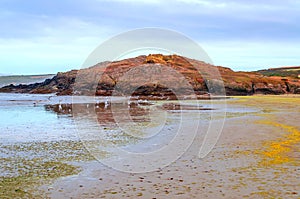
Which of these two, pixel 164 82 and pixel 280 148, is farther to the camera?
pixel 164 82

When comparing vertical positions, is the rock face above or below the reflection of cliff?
above

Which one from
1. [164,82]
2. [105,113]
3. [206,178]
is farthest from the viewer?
[164,82]

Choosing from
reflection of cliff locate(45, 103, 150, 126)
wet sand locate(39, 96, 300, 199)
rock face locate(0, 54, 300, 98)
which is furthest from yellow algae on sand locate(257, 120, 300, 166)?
rock face locate(0, 54, 300, 98)

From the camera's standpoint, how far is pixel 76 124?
2789cm

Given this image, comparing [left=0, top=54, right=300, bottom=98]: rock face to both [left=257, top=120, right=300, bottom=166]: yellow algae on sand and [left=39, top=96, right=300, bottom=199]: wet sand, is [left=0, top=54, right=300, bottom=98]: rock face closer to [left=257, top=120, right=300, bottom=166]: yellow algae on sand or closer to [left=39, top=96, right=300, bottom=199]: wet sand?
[left=257, top=120, right=300, bottom=166]: yellow algae on sand

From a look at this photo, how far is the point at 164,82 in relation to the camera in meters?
86.1

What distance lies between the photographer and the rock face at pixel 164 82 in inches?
3349

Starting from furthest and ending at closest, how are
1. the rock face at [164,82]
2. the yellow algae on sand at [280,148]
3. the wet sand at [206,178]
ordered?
the rock face at [164,82] < the yellow algae on sand at [280,148] < the wet sand at [206,178]

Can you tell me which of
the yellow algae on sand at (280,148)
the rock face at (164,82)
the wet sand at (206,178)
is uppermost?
the rock face at (164,82)

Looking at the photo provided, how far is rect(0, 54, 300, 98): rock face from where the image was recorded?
85.1 m

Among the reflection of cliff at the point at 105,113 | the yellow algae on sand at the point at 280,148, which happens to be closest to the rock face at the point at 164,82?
the reflection of cliff at the point at 105,113

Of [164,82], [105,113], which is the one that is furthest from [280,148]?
[164,82]

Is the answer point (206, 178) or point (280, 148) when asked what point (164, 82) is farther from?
point (206, 178)

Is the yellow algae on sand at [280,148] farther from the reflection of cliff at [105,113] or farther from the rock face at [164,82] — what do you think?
the rock face at [164,82]
